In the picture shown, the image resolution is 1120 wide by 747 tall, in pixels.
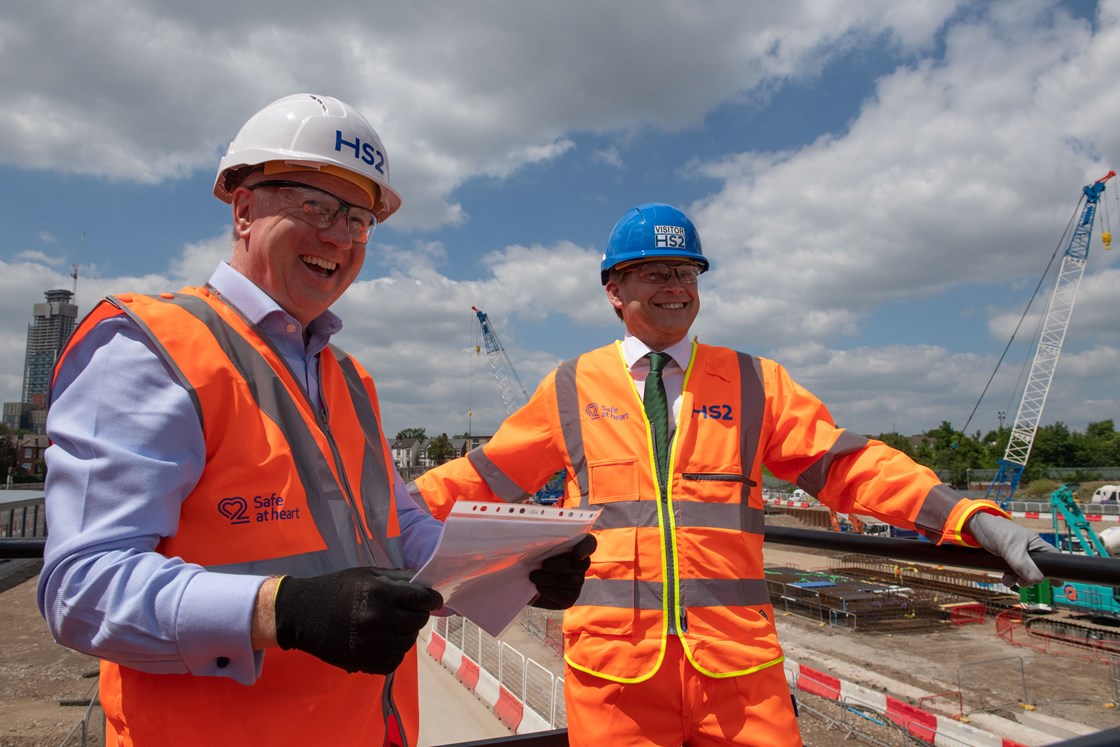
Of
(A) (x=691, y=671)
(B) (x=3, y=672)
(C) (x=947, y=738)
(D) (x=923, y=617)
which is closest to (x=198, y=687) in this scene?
(A) (x=691, y=671)

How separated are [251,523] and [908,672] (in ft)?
76.4

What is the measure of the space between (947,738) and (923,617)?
13097mm

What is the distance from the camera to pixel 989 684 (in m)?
18.9

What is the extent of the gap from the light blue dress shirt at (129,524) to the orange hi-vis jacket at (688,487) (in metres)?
1.53

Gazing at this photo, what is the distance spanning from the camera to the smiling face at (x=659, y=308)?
297cm

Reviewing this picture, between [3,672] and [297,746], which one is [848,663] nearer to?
[3,672]

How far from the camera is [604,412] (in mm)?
2852

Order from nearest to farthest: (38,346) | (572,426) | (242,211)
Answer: (242,211) < (572,426) < (38,346)

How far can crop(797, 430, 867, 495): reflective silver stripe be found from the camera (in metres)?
2.65

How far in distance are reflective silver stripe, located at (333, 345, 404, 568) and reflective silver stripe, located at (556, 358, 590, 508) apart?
38.3 inches

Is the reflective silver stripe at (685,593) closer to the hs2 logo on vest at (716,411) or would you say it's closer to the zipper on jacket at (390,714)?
the hs2 logo on vest at (716,411)

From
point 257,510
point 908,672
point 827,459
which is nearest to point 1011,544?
point 827,459

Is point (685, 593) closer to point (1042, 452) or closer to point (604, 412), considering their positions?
point (604, 412)

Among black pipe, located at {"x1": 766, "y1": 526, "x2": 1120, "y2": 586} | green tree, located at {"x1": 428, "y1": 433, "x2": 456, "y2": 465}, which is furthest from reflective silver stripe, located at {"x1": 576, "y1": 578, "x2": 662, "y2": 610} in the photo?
green tree, located at {"x1": 428, "y1": 433, "x2": 456, "y2": 465}
